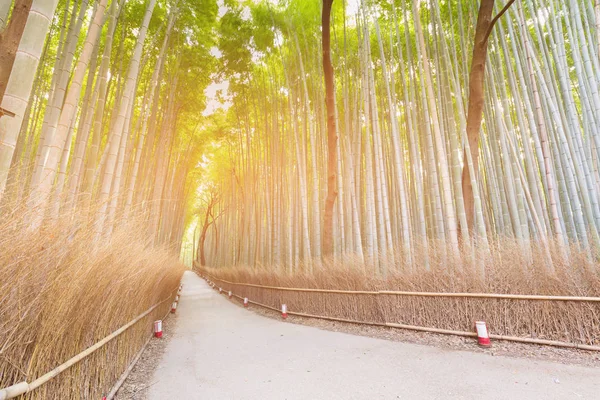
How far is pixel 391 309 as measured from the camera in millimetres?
3643

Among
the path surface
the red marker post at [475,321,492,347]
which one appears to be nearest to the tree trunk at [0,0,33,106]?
the path surface

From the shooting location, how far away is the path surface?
1807 mm

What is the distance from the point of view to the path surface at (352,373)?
1.81 metres

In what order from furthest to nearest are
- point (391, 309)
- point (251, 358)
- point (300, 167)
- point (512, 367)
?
point (300, 167)
point (391, 309)
point (251, 358)
point (512, 367)

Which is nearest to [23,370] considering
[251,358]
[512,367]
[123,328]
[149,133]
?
[123,328]

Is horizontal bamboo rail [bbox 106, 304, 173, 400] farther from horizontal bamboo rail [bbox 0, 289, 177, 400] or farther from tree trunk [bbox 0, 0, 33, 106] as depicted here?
tree trunk [bbox 0, 0, 33, 106]

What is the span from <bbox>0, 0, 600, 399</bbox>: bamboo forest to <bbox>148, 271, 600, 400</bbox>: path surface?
536 mm

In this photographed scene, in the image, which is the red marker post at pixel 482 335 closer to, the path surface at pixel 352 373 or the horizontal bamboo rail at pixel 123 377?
the path surface at pixel 352 373

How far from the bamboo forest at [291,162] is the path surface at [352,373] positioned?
54 centimetres

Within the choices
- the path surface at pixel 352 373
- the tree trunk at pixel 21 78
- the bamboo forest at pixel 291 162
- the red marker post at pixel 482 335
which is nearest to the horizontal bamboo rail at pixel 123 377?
the bamboo forest at pixel 291 162

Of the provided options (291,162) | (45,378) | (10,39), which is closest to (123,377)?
(45,378)

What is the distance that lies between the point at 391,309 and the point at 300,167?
3881 mm

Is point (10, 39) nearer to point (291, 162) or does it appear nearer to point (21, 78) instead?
point (21, 78)

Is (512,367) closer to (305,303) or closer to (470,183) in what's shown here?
(470,183)
